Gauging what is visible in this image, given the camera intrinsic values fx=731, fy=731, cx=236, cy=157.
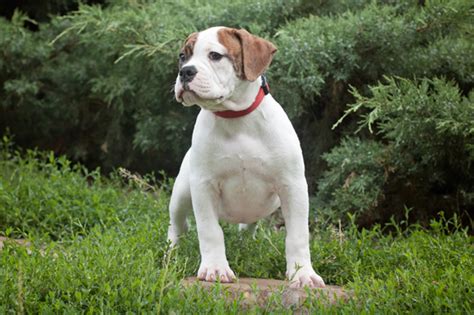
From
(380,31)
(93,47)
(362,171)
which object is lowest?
(362,171)

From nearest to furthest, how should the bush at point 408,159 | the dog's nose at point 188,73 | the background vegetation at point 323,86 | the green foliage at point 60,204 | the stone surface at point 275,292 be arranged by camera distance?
the stone surface at point 275,292 → the dog's nose at point 188,73 → the bush at point 408,159 → the green foliage at point 60,204 → the background vegetation at point 323,86

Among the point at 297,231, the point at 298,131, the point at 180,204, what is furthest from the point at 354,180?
the point at 297,231

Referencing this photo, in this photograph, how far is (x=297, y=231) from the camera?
12.4ft

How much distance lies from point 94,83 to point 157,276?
443cm

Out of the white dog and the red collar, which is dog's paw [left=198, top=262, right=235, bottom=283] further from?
the red collar

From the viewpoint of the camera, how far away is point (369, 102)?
4910 millimetres

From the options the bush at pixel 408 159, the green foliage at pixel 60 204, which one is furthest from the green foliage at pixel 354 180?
the green foliage at pixel 60 204

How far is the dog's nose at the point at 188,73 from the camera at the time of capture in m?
3.55

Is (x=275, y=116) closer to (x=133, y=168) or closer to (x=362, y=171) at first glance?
(x=362, y=171)


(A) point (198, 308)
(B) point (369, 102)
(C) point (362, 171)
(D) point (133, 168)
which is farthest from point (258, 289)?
(D) point (133, 168)

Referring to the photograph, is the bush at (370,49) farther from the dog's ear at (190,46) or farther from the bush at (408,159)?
the dog's ear at (190,46)

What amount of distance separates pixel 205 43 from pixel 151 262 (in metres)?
1.12

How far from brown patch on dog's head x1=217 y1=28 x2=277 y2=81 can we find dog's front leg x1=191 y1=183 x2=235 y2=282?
0.64 m

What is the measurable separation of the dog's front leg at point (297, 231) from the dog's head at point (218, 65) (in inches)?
21.6
